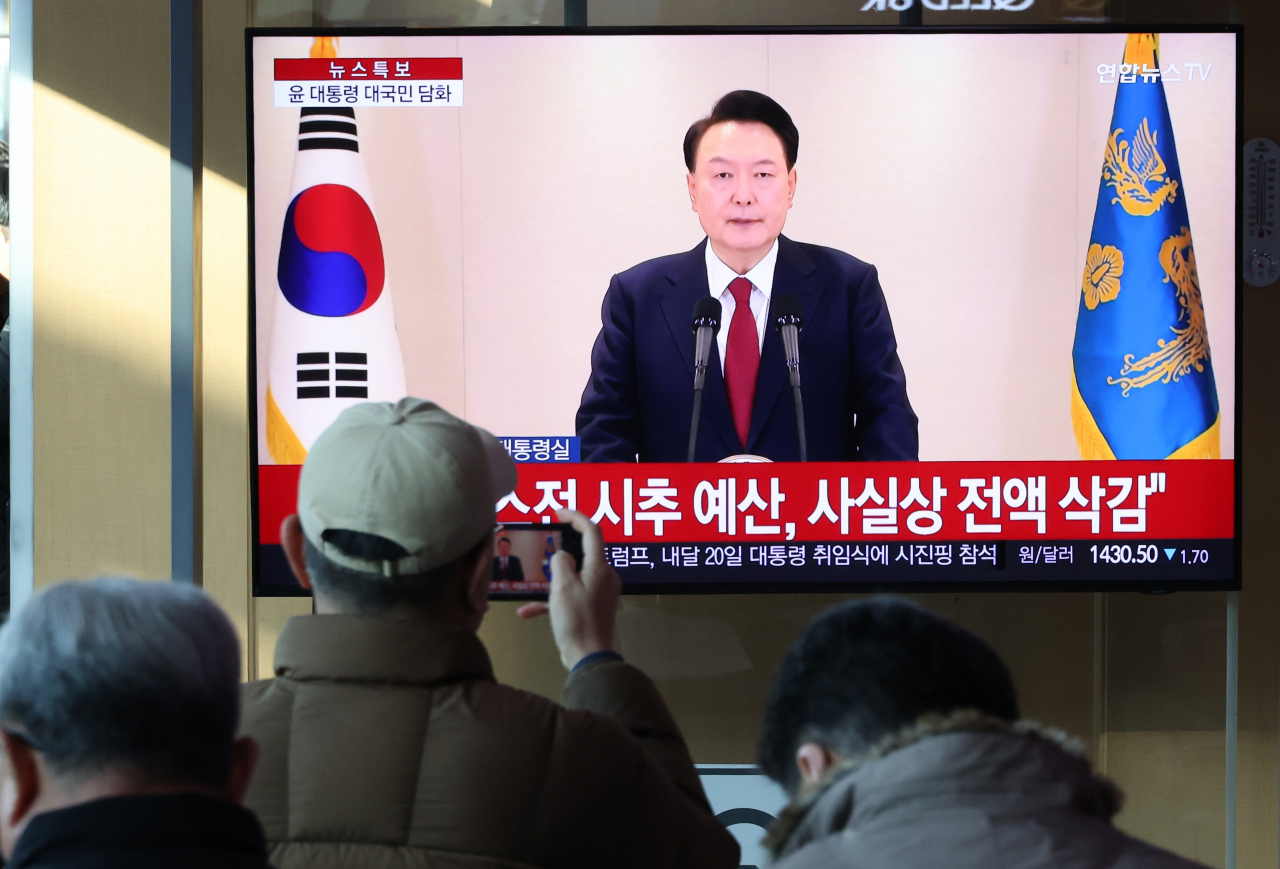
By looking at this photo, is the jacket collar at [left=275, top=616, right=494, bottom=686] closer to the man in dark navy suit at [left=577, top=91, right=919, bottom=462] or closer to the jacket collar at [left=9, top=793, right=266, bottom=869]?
the jacket collar at [left=9, top=793, right=266, bottom=869]

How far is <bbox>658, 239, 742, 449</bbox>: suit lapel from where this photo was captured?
122 inches

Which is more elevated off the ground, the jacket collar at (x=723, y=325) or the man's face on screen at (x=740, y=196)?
the man's face on screen at (x=740, y=196)

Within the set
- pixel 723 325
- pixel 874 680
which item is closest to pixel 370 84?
pixel 723 325

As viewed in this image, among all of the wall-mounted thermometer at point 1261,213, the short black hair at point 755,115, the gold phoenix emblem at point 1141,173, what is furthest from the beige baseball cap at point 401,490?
the wall-mounted thermometer at point 1261,213

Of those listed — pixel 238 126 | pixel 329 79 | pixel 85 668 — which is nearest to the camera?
pixel 85 668

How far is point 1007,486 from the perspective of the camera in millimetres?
3078

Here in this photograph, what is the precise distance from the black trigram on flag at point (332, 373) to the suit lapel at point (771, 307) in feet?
3.24

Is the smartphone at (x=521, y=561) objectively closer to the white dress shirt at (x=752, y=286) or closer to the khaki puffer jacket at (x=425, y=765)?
the white dress shirt at (x=752, y=286)

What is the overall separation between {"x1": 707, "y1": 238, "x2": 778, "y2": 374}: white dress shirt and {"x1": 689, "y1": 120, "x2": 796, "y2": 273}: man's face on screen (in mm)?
17

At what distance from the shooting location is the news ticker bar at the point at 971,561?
3.07m

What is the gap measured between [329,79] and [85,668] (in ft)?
7.83

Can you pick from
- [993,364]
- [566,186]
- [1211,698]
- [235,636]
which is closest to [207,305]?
[566,186]

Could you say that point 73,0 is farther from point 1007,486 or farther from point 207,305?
point 1007,486

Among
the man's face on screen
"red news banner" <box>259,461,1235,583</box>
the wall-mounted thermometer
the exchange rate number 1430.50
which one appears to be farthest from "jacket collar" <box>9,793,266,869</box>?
the wall-mounted thermometer
